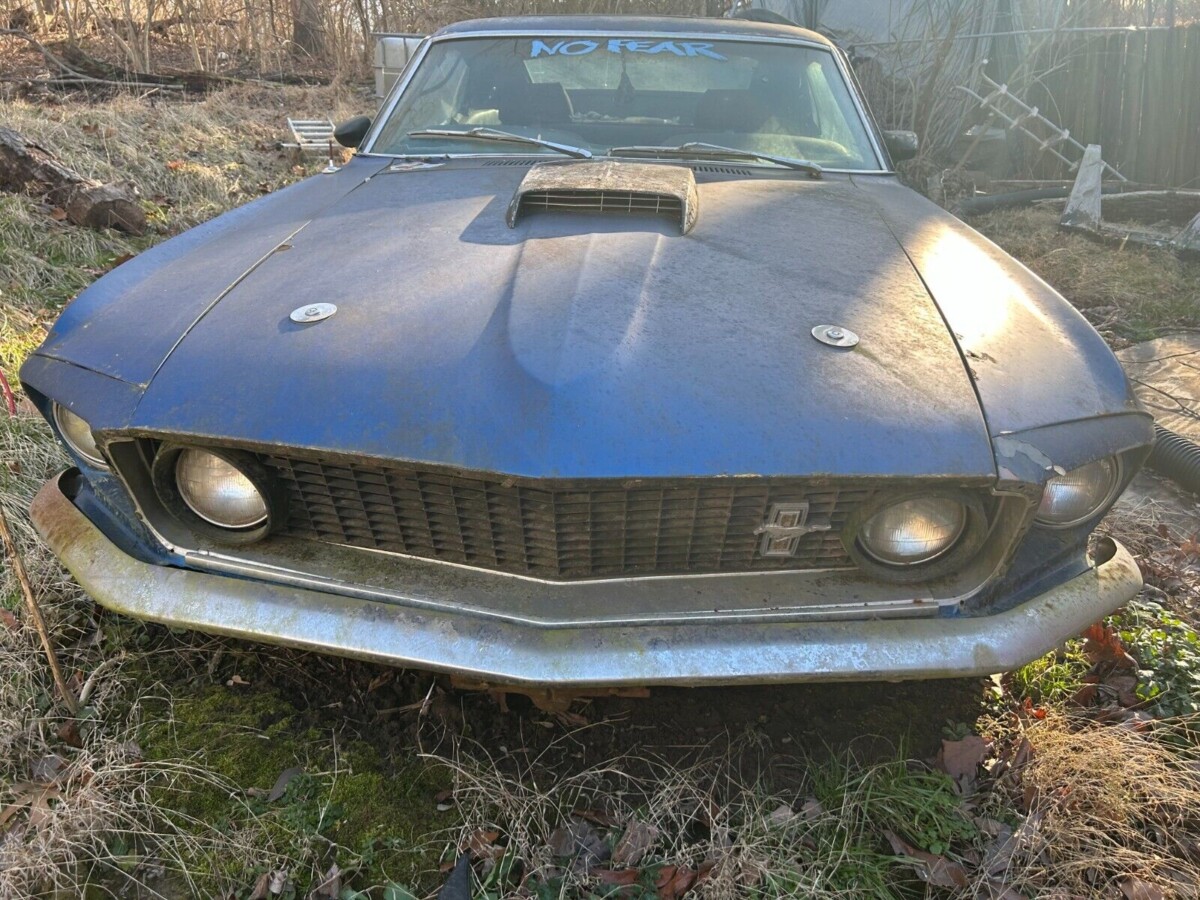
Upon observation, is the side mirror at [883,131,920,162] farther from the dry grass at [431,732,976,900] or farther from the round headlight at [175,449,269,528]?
the round headlight at [175,449,269,528]

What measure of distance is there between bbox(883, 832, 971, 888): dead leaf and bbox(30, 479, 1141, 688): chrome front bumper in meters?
0.39

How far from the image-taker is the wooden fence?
751 cm

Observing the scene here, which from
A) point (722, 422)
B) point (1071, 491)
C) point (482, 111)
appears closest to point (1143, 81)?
point (482, 111)

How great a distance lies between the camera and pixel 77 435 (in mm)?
1701

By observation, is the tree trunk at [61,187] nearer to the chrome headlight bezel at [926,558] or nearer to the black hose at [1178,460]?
the chrome headlight bezel at [926,558]

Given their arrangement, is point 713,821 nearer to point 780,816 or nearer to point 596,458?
point 780,816

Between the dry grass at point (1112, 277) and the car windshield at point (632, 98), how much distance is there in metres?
2.67

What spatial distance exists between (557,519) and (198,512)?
769mm

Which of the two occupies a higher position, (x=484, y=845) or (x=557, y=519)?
(x=557, y=519)

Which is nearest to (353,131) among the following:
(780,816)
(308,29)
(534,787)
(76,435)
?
(76,435)

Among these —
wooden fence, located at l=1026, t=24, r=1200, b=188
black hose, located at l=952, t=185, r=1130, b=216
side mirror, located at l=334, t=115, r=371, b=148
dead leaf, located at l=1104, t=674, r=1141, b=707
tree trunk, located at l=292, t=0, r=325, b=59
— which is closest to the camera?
dead leaf, located at l=1104, t=674, r=1141, b=707

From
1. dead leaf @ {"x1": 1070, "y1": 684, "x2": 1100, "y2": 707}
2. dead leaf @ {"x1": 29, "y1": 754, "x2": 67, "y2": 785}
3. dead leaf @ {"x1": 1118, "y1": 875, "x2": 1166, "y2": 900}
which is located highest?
dead leaf @ {"x1": 29, "y1": 754, "x2": 67, "y2": 785}

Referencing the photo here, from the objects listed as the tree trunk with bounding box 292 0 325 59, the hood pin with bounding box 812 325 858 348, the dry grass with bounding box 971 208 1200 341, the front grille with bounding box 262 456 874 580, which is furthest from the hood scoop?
the tree trunk with bounding box 292 0 325 59

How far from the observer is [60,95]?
7.53 meters
